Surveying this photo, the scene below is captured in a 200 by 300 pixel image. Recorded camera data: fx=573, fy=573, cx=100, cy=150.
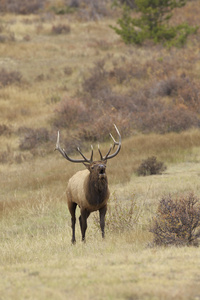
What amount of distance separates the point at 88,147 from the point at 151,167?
5458 mm

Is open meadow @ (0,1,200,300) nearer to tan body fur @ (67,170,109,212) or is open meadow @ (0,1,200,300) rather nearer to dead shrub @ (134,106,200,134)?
dead shrub @ (134,106,200,134)

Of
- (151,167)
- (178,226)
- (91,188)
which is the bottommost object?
(151,167)

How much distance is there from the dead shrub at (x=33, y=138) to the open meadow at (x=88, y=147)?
6 centimetres

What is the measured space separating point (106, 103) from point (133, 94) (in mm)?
1688

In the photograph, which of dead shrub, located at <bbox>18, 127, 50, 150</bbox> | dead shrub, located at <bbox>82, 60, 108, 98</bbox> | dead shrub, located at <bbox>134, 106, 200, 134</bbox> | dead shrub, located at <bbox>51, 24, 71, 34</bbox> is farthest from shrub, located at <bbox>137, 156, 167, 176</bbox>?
dead shrub, located at <bbox>51, 24, 71, 34</bbox>

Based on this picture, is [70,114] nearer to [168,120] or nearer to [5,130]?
[5,130]

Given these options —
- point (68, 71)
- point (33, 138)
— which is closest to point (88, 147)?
A: point (33, 138)

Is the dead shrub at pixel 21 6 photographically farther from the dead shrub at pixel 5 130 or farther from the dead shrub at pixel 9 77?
the dead shrub at pixel 5 130

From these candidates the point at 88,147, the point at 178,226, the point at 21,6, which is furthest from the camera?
the point at 21,6

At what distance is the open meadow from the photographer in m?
6.25

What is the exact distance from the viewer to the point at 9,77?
30875 mm

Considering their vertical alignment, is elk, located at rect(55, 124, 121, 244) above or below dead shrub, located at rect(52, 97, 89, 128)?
above

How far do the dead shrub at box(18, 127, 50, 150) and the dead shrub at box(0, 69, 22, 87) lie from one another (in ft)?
25.2

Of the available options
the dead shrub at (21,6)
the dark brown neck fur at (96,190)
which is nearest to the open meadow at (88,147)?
the dark brown neck fur at (96,190)
